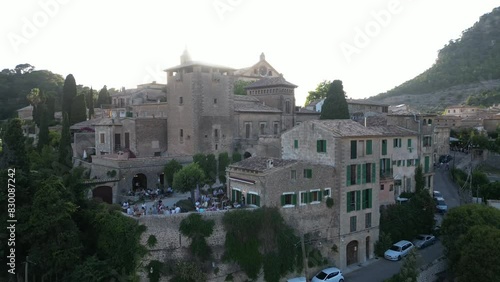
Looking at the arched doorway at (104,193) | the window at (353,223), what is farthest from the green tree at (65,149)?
the window at (353,223)

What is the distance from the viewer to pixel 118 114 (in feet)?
165

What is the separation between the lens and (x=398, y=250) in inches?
1318

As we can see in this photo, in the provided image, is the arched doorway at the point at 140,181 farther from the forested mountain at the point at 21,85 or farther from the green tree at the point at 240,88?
the forested mountain at the point at 21,85

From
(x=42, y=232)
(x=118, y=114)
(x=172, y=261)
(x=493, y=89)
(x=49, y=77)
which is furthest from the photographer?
(x=493, y=89)

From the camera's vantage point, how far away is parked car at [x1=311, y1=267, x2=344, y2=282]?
28.5 meters

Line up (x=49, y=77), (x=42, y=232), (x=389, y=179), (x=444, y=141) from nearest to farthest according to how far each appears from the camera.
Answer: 1. (x=42, y=232)
2. (x=389, y=179)
3. (x=444, y=141)
4. (x=49, y=77)

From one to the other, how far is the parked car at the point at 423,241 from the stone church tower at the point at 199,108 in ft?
64.7

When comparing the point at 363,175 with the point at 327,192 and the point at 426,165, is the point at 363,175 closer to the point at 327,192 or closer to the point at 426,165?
the point at 327,192

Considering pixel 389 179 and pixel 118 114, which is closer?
pixel 389 179

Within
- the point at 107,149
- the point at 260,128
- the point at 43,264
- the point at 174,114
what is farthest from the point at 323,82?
the point at 43,264

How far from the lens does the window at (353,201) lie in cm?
3189

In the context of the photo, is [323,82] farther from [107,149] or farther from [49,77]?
[49,77]

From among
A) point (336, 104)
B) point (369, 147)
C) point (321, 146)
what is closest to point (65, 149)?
point (321, 146)

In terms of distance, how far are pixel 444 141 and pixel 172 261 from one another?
42.8m
